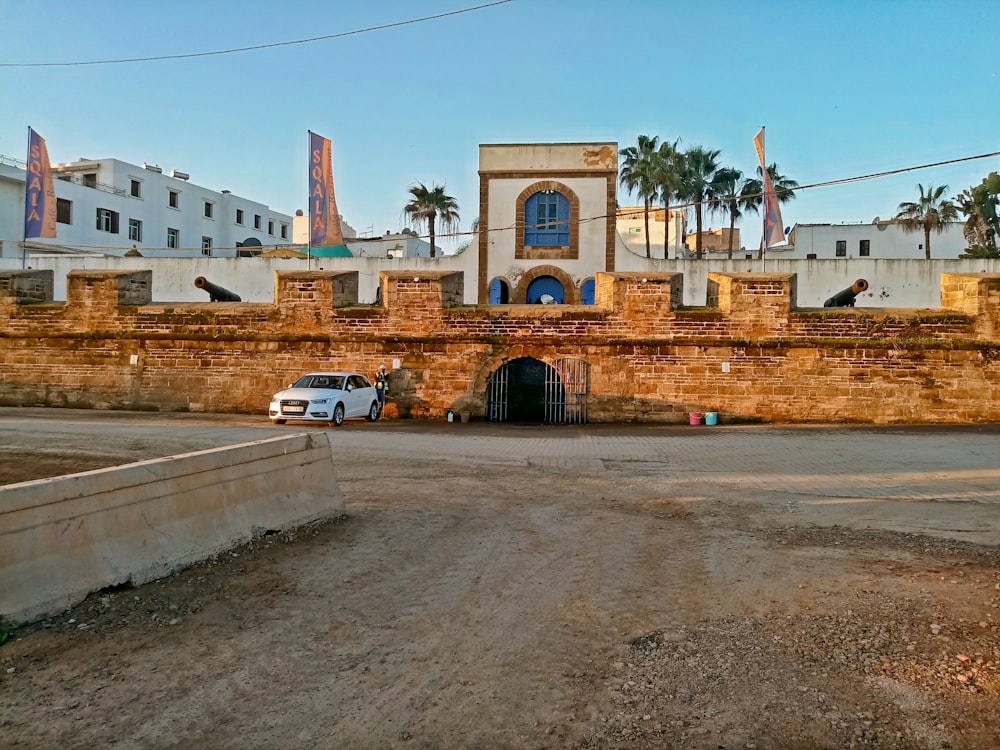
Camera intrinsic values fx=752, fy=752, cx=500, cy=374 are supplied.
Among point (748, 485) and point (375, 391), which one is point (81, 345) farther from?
point (748, 485)

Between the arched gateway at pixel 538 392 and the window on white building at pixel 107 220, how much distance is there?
40288 millimetres

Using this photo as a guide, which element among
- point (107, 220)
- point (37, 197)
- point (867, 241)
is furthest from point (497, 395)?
point (867, 241)

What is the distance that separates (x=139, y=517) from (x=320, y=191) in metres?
21.4

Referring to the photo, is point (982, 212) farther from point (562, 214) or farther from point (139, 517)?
point (139, 517)

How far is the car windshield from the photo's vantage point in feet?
57.5

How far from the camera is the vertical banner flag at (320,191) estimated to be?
24.9 metres

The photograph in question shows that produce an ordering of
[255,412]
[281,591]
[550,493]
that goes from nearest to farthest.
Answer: [281,591] → [550,493] → [255,412]

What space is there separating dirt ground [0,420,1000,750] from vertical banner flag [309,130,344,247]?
781 inches

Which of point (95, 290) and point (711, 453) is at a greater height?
point (95, 290)

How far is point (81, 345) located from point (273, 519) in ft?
52.3

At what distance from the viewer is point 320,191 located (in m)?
25.2

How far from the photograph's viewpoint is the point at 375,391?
60.8 feet

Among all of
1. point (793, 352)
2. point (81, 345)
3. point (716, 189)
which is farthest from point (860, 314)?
point (716, 189)

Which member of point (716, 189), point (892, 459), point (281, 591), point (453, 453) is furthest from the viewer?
point (716, 189)
